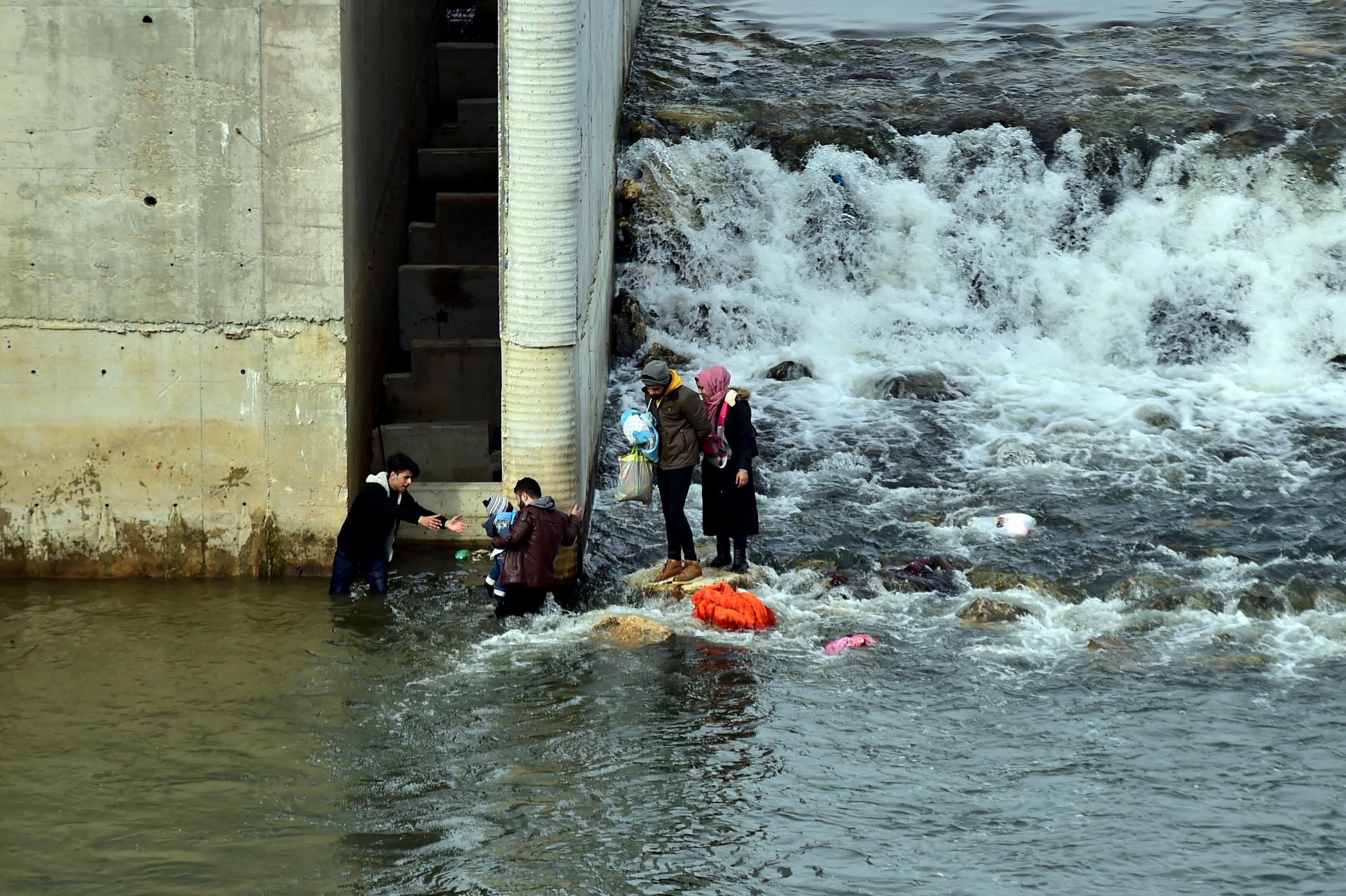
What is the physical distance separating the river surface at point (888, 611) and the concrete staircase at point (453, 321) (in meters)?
1.11

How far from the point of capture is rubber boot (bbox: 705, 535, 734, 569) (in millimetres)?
11727

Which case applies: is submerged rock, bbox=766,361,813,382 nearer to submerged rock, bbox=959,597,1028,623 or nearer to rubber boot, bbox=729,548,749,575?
rubber boot, bbox=729,548,749,575

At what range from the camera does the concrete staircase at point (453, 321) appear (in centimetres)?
1250

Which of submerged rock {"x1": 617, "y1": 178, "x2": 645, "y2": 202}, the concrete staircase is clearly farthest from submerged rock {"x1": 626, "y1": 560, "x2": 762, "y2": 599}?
submerged rock {"x1": 617, "y1": 178, "x2": 645, "y2": 202}

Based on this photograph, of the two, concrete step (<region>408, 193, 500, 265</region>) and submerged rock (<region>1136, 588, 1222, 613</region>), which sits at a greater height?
concrete step (<region>408, 193, 500, 265</region>)

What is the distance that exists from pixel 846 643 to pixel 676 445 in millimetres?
2069

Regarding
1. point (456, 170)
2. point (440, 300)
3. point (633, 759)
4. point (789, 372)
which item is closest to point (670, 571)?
point (633, 759)

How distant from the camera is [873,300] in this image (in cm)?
1747

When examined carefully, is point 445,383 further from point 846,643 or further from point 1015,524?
point 1015,524

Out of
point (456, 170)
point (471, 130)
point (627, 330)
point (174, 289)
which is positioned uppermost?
point (471, 130)

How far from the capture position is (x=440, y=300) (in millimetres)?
13844

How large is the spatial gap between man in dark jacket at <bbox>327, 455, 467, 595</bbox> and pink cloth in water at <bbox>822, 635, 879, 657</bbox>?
2.79 metres

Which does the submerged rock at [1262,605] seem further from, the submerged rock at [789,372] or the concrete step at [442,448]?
the submerged rock at [789,372]

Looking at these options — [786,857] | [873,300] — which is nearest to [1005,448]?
[873,300]
